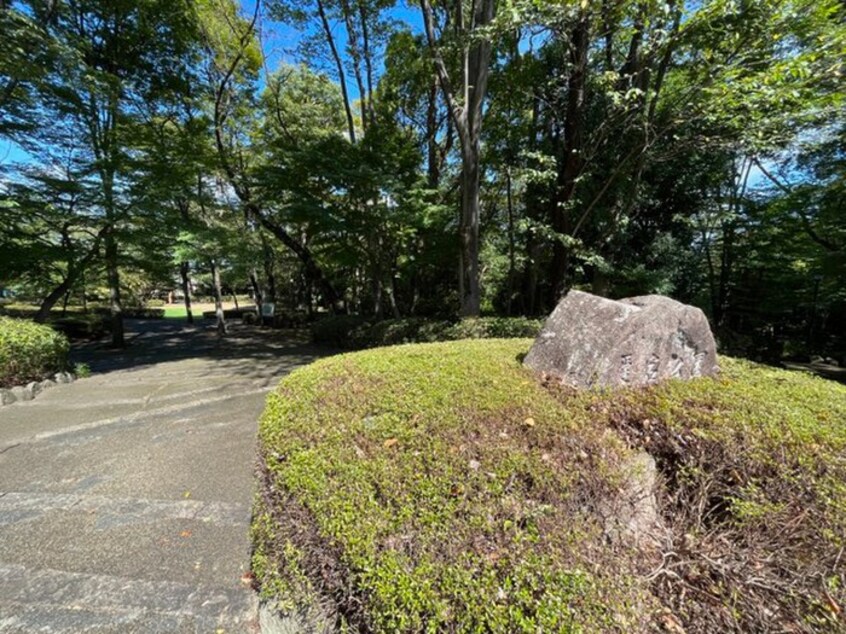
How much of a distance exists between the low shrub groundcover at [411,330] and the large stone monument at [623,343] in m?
2.29

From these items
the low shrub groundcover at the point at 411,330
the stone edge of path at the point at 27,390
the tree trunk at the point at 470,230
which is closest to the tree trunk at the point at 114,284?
the stone edge of path at the point at 27,390

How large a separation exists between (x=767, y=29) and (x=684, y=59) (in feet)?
6.98

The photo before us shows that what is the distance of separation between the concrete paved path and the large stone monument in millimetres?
2441

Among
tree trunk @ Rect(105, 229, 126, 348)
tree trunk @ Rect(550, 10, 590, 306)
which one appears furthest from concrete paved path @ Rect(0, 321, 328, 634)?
tree trunk @ Rect(550, 10, 590, 306)

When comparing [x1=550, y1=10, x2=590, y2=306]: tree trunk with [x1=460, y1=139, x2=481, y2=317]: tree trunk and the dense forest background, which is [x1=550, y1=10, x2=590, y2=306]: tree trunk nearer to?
the dense forest background

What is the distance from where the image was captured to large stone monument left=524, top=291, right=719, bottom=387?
8.40 ft

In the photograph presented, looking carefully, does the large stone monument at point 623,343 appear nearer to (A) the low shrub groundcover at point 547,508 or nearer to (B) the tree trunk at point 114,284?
(A) the low shrub groundcover at point 547,508

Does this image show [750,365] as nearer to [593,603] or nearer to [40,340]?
[593,603]

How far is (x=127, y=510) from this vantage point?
2.54 meters

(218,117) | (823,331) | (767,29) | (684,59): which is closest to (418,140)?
(218,117)

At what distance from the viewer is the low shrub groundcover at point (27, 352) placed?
4.82 m

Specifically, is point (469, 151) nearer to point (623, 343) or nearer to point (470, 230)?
point (470, 230)

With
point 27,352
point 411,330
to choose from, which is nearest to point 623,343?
point 411,330

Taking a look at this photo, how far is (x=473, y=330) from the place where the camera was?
243 inches
